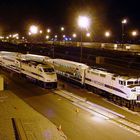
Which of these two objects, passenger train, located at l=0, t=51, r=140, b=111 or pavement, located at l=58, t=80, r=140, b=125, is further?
passenger train, located at l=0, t=51, r=140, b=111

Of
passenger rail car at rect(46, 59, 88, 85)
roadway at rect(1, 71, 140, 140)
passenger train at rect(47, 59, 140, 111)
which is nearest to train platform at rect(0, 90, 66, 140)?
roadway at rect(1, 71, 140, 140)

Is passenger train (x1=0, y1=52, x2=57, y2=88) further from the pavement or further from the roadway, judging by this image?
the pavement

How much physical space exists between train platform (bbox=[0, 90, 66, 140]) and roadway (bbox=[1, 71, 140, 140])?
5.26 ft

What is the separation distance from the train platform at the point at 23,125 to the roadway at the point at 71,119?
1.60m

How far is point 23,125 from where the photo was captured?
27.9m

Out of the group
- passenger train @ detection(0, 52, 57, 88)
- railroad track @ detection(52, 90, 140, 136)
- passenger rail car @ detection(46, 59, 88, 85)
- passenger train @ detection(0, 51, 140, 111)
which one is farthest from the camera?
passenger rail car @ detection(46, 59, 88, 85)

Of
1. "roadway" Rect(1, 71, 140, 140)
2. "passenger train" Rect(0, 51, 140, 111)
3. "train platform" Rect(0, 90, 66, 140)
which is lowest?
"roadway" Rect(1, 71, 140, 140)

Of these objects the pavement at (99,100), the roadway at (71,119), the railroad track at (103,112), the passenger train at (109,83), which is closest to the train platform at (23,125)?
the roadway at (71,119)

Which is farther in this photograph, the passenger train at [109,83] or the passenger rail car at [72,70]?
the passenger rail car at [72,70]

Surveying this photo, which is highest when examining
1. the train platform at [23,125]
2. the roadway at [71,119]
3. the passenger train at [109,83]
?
the passenger train at [109,83]

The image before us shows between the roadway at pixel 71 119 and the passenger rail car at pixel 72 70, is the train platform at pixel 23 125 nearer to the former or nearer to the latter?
the roadway at pixel 71 119

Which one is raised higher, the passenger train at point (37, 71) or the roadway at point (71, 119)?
the passenger train at point (37, 71)

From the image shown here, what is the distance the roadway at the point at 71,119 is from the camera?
27906 millimetres

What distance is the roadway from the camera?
91.6 feet
